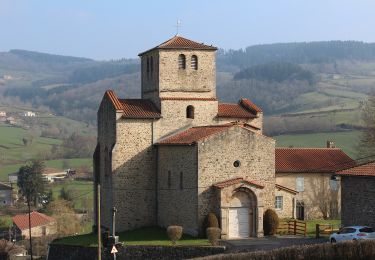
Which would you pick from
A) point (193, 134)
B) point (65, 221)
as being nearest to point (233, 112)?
point (193, 134)

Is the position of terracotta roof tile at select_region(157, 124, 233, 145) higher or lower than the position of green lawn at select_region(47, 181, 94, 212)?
higher

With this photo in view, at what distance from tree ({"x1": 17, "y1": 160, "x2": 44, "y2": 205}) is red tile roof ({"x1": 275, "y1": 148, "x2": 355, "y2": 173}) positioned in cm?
5388

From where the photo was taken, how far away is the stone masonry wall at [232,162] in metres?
47.8

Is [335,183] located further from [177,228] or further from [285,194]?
[177,228]

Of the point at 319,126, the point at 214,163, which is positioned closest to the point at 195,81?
the point at 214,163

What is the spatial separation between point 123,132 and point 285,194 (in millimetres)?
10882

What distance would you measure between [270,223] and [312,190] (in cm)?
1099

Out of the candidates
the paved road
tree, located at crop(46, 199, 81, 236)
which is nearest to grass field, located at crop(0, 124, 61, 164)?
tree, located at crop(46, 199, 81, 236)

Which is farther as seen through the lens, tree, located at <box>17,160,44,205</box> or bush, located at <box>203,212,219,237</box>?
tree, located at <box>17,160,44,205</box>

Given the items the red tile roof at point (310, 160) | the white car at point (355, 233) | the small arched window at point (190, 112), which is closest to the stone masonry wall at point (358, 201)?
the white car at point (355, 233)

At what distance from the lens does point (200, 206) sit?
157 feet

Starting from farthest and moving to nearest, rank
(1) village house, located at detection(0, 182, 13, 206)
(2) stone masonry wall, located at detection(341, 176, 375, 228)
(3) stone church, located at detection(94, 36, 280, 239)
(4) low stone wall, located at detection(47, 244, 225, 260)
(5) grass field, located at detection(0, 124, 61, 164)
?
(5) grass field, located at detection(0, 124, 61, 164), (1) village house, located at detection(0, 182, 13, 206), (3) stone church, located at detection(94, 36, 280, 239), (4) low stone wall, located at detection(47, 244, 225, 260), (2) stone masonry wall, located at detection(341, 176, 375, 228)

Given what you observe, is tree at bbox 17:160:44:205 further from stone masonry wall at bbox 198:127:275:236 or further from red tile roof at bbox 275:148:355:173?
stone masonry wall at bbox 198:127:275:236

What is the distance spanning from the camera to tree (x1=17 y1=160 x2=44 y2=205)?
110312 millimetres
